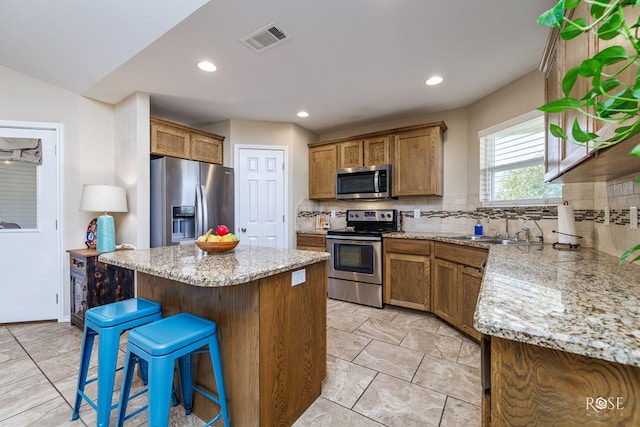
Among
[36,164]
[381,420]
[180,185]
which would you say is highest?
[36,164]

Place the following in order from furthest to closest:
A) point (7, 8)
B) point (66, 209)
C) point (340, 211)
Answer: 1. point (340, 211)
2. point (66, 209)
3. point (7, 8)

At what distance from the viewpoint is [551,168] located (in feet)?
5.31

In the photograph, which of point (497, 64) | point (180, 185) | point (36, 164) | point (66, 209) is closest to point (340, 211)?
point (180, 185)

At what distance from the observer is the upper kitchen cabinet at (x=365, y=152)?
3.69m

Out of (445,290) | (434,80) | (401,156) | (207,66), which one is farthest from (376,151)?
(207,66)

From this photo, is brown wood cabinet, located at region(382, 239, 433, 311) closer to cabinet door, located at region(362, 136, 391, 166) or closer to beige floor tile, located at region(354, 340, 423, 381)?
beige floor tile, located at region(354, 340, 423, 381)

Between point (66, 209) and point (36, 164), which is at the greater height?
point (36, 164)

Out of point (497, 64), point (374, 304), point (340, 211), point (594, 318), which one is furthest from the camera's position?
point (340, 211)

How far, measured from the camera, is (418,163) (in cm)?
347

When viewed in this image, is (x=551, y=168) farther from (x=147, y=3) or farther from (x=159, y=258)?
(x=147, y=3)

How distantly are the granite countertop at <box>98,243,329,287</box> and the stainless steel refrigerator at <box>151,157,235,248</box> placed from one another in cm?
124

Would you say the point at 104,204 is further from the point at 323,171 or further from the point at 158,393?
the point at 323,171

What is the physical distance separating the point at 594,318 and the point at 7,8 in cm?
358

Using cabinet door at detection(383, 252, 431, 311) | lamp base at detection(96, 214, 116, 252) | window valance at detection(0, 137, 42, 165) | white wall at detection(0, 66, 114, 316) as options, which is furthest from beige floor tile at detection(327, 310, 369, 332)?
window valance at detection(0, 137, 42, 165)
